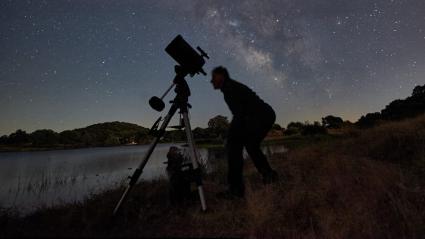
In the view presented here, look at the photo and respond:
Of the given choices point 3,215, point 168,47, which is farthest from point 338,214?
point 3,215

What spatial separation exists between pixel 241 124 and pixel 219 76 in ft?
2.73

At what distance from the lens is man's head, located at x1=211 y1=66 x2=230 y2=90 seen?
4.88 metres

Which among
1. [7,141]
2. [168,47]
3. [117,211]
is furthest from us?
[7,141]

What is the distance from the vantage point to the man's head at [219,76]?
16.0 feet

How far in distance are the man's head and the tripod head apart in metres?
0.39

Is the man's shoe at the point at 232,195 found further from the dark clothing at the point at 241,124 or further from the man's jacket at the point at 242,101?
the man's jacket at the point at 242,101

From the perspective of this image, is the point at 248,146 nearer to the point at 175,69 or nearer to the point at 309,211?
the point at 309,211

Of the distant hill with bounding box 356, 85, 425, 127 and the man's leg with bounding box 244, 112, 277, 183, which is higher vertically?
the distant hill with bounding box 356, 85, 425, 127

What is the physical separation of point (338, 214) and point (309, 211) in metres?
0.40

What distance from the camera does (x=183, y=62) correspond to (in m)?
4.43

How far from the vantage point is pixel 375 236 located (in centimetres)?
323

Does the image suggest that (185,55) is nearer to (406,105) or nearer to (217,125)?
(406,105)

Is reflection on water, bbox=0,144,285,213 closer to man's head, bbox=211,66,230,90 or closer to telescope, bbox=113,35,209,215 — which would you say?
telescope, bbox=113,35,209,215

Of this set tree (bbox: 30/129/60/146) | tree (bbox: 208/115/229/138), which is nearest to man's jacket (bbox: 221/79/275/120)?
tree (bbox: 208/115/229/138)
